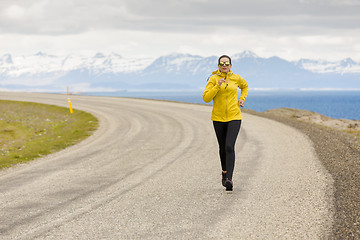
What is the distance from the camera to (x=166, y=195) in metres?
6.94

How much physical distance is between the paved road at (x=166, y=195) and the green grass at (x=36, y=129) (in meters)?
1.26

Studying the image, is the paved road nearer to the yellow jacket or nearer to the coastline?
the coastline

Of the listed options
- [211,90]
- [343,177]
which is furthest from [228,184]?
[343,177]

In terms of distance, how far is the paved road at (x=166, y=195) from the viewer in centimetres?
525

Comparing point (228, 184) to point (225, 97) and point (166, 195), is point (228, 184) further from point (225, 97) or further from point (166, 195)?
point (225, 97)

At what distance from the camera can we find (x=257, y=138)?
14367mm

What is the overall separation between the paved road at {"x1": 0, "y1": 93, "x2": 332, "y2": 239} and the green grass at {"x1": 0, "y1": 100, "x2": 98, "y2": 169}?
49.7 inches

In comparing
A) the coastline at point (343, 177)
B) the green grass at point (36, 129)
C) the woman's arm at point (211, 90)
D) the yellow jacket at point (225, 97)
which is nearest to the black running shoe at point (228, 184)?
the yellow jacket at point (225, 97)

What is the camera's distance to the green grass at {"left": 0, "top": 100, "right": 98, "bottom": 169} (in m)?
13.2

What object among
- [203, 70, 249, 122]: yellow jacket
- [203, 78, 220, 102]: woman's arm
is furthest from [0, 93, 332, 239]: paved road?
[203, 78, 220, 102]: woman's arm

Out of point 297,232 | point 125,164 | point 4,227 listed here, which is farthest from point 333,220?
point 125,164

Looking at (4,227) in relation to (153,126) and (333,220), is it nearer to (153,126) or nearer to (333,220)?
(333,220)

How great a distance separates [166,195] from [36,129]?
57.5 ft

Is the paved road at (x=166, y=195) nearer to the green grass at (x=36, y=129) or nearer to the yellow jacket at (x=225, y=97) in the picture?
the green grass at (x=36, y=129)
